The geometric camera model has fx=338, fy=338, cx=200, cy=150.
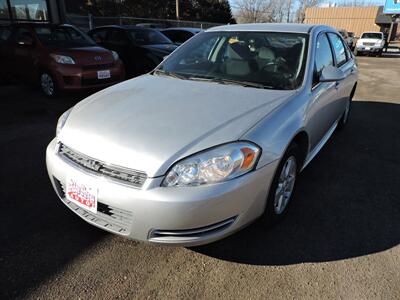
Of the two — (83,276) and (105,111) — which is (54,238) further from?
(105,111)

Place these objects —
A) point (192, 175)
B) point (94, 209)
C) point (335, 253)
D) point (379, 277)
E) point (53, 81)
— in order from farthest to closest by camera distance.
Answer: point (53, 81)
point (335, 253)
point (379, 277)
point (94, 209)
point (192, 175)

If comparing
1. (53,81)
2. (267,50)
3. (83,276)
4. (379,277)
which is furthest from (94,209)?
(53,81)

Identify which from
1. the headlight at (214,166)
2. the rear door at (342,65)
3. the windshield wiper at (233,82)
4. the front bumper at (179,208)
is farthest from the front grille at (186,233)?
the rear door at (342,65)

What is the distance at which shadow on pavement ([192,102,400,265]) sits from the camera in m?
2.46

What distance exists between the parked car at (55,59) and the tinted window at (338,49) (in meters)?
4.31

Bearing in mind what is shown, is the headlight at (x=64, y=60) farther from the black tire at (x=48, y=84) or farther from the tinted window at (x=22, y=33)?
the tinted window at (x=22, y=33)

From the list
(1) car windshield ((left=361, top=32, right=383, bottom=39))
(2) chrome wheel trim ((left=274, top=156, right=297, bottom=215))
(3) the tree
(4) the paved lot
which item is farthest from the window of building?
(3) the tree

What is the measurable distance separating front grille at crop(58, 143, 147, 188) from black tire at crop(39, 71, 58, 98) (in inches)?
188

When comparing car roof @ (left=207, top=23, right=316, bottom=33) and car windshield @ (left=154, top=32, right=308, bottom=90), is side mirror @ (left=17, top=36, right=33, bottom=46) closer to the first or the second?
car windshield @ (left=154, top=32, right=308, bottom=90)

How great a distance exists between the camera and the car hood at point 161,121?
6.72ft

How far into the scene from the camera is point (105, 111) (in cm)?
Answer: 257

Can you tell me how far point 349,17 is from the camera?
146 ft

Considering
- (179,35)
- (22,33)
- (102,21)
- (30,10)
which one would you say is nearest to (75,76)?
(22,33)

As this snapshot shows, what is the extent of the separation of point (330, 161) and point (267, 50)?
1618mm
